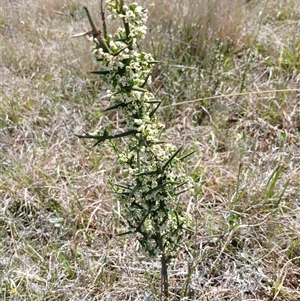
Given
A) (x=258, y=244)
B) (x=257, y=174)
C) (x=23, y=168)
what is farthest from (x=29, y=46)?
(x=258, y=244)

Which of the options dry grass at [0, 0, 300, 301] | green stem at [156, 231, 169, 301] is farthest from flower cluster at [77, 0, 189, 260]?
dry grass at [0, 0, 300, 301]

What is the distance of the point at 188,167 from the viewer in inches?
82.4

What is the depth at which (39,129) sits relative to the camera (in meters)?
2.48

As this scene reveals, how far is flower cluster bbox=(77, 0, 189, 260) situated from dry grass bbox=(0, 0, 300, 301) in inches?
11.8

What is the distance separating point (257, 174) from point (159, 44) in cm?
121

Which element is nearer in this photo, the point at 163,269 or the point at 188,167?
the point at 163,269

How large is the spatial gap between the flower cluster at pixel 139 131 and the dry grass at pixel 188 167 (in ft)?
0.98

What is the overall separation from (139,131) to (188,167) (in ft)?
3.52

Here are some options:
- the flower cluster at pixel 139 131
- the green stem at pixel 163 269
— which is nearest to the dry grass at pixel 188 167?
the green stem at pixel 163 269

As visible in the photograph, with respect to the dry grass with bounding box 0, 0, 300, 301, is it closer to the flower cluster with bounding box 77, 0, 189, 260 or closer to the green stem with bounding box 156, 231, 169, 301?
the green stem with bounding box 156, 231, 169, 301

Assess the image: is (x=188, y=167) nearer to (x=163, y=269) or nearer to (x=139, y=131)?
(x=163, y=269)

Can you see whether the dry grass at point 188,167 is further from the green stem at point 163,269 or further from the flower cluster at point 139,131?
the flower cluster at point 139,131

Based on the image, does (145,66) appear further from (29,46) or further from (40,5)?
(40,5)

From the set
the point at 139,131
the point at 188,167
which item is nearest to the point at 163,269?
the point at 139,131
